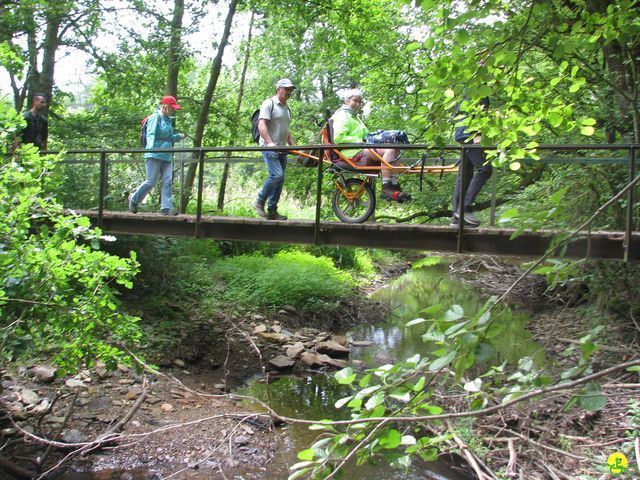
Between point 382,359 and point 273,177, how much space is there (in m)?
4.25

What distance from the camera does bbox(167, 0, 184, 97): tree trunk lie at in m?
12.4

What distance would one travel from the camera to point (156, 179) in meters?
8.62

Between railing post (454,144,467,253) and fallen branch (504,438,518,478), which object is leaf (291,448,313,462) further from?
railing post (454,144,467,253)

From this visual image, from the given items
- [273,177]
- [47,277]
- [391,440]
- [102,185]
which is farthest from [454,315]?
[102,185]

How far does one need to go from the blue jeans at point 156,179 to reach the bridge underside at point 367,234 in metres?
0.33

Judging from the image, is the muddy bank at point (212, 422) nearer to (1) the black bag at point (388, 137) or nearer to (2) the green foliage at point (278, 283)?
(2) the green foliage at point (278, 283)

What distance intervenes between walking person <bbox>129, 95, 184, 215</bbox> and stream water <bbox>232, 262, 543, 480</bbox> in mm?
3340

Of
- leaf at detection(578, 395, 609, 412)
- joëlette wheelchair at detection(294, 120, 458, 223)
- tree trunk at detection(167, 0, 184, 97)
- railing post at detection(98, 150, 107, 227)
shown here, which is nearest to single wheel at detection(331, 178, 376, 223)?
joëlette wheelchair at detection(294, 120, 458, 223)

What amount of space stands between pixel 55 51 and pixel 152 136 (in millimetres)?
5123

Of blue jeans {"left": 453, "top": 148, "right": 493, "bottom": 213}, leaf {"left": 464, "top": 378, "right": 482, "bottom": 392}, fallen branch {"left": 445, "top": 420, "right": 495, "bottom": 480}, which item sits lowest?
fallen branch {"left": 445, "top": 420, "right": 495, "bottom": 480}

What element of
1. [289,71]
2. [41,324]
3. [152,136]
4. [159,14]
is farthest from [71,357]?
[289,71]

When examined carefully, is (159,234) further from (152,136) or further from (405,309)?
(405,309)

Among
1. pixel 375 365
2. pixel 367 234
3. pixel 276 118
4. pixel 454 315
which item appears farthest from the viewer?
pixel 375 365

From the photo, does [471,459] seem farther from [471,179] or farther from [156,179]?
[156,179]
